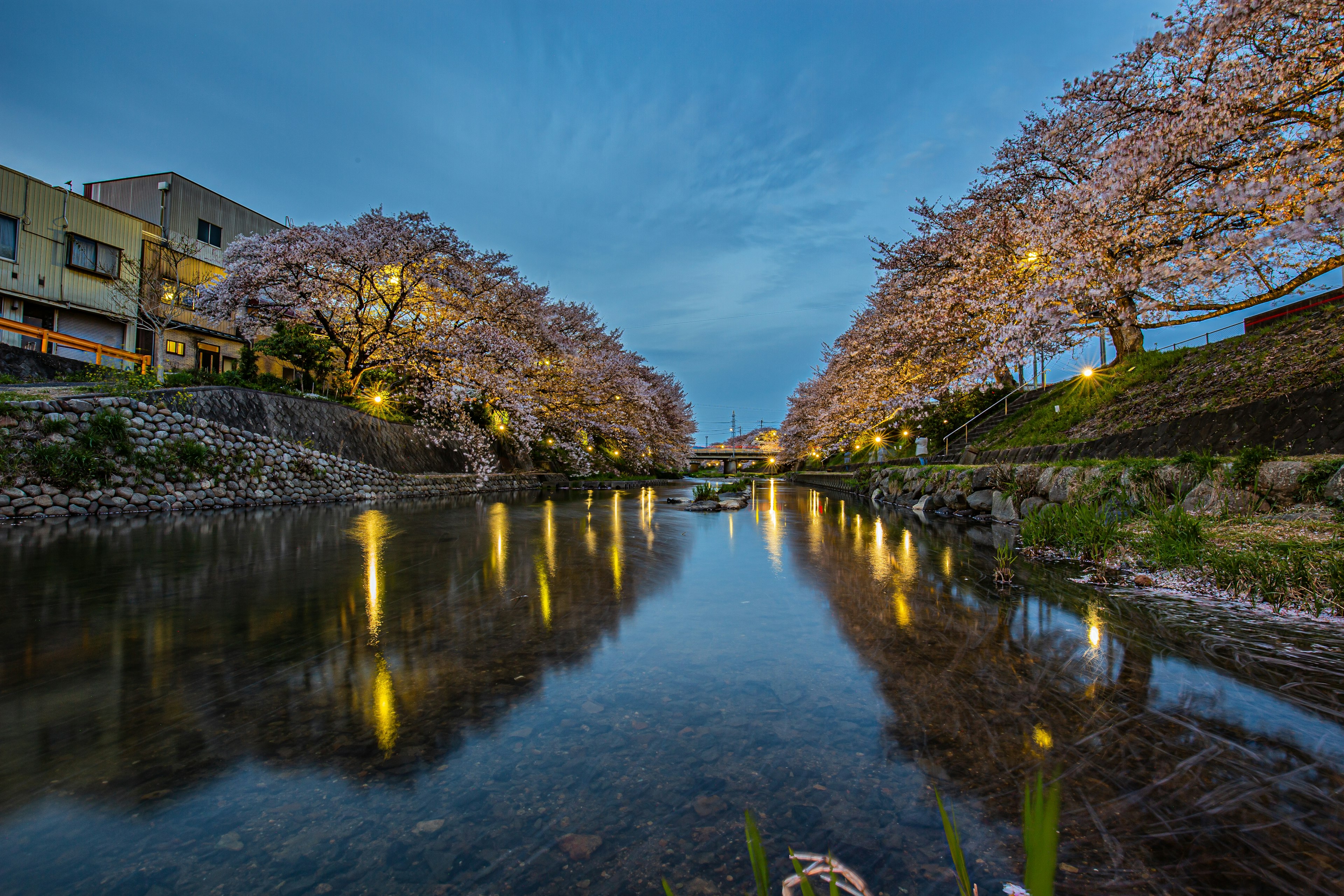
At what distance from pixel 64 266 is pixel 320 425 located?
17212mm

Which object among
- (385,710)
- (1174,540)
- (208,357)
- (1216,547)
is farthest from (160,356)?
(1216,547)

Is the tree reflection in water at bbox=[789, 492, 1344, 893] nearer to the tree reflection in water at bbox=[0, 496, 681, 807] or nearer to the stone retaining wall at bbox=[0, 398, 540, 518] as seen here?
the tree reflection in water at bbox=[0, 496, 681, 807]

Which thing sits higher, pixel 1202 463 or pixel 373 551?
pixel 1202 463

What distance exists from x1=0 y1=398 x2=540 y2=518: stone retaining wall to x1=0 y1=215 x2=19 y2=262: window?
57.9 ft

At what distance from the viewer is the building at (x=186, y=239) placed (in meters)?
26.2

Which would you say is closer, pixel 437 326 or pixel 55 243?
pixel 437 326

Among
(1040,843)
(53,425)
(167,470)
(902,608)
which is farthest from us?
→ (167,470)

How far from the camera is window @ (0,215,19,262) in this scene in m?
21.2

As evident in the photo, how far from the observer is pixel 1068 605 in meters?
4.74

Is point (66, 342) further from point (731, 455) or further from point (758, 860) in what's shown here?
point (731, 455)

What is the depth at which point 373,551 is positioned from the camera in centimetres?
730

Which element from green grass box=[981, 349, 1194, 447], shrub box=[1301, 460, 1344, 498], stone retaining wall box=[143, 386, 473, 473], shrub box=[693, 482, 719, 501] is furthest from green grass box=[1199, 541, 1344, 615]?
stone retaining wall box=[143, 386, 473, 473]

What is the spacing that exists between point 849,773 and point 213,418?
16092 mm

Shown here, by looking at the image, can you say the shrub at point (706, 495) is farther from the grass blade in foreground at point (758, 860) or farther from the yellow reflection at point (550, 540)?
the grass blade in foreground at point (758, 860)
